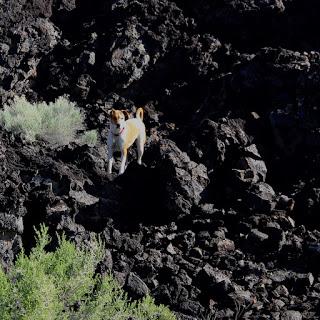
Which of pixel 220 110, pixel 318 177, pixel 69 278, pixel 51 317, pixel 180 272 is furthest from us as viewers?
pixel 220 110

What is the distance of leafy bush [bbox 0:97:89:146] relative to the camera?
10.3 meters

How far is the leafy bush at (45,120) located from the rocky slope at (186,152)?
0.28 meters

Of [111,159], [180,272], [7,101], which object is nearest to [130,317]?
[180,272]

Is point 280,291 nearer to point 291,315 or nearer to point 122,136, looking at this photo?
point 291,315

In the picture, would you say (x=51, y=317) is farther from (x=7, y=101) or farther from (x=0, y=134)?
(x=7, y=101)

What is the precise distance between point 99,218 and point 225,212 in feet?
5.52

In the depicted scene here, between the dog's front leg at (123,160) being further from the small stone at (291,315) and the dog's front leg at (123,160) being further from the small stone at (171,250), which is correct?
the small stone at (291,315)

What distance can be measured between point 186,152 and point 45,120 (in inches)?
105

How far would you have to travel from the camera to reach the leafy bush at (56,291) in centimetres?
482

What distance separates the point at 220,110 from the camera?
10.6m

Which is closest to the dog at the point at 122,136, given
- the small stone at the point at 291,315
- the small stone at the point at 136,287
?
the small stone at the point at 136,287

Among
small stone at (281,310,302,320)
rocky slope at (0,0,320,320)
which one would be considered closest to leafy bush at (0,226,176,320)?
rocky slope at (0,0,320,320)

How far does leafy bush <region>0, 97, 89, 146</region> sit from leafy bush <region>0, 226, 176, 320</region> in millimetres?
4851

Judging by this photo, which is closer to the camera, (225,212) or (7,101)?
(225,212)
